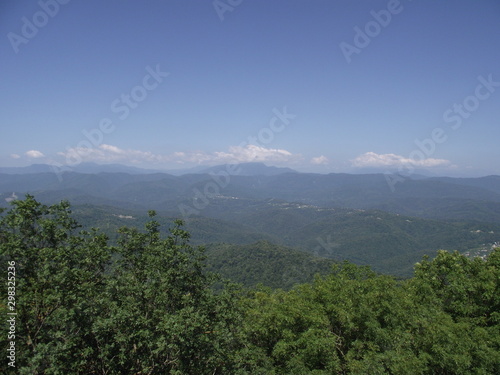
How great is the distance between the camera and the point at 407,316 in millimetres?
14977

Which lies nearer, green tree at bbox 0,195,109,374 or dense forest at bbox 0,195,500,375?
green tree at bbox 0,195,109,374

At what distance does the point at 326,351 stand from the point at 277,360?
305cm

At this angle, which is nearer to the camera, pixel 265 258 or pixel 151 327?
pixel 151 327

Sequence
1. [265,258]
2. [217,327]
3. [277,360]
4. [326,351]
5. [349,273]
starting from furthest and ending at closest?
[265,258] < [349,273] < [277,360] < [326,351] < [217,327]

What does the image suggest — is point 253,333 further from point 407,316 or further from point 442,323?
point 442,323

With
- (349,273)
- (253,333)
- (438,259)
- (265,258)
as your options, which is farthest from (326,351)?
(265,258)

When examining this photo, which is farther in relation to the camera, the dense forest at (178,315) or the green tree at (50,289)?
the dense forest at (178,315)

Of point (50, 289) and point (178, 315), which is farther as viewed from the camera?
point (178, 315)

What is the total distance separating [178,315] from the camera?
29.3 feet

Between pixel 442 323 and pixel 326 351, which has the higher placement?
pixel 442 323

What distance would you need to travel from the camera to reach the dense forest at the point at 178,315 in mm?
8000

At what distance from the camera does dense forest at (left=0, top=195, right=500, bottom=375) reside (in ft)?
26.2

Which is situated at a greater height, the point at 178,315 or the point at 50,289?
the point at 50,289

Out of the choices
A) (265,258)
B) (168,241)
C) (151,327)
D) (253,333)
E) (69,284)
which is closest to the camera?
(69,284)
